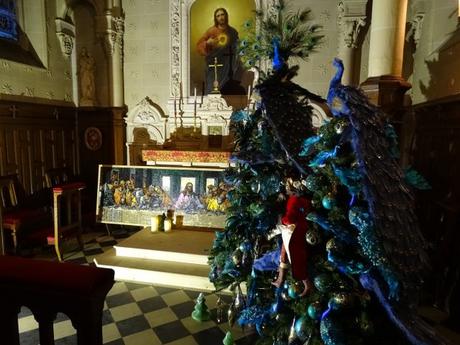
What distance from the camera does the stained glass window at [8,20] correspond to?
521 centimetres

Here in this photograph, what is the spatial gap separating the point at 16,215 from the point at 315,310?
4.79 m

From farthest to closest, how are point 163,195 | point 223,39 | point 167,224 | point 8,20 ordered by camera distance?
point 223,39, point 8,20, point 163,195, point 167,224

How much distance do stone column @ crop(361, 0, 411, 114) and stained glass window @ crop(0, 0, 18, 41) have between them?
597 centimetres

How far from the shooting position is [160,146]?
5961mm

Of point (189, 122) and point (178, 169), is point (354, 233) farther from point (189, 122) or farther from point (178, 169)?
point (189, 122)

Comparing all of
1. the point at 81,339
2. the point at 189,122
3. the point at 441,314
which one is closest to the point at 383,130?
the point at 81,339

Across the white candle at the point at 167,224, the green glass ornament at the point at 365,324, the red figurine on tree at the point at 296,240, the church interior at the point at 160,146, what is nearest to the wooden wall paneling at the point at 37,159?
the church interior at the point at 160,146

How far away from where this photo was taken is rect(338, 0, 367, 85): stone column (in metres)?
5.70

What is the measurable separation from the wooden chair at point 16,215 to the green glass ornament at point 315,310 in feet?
14.7

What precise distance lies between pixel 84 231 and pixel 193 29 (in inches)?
189

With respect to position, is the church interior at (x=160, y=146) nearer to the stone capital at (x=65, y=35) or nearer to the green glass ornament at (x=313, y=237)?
the stone capital at (x=65, y=35)

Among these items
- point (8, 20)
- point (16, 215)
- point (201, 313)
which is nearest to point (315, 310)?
point (201, 313)

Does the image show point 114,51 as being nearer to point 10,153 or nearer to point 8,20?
point 8,20

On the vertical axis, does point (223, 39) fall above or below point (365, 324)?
above
